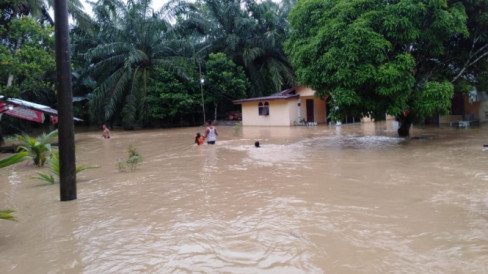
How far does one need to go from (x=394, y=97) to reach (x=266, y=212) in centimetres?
881

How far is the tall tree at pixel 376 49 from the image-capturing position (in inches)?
485

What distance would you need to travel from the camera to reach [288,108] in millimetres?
27359

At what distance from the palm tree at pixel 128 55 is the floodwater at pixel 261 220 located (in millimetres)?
21418

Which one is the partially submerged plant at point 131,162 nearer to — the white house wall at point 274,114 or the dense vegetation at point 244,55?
the dense vegetation at point 244,55

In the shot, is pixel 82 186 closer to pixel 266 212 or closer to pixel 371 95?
pixel 266 212

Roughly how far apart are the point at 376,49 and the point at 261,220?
894 centimetres

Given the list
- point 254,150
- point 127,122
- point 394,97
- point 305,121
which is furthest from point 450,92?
point 127,122

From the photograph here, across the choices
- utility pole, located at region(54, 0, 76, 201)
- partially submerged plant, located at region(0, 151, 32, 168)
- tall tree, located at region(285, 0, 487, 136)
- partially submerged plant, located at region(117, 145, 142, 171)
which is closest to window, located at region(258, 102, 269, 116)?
tall tree, located at region(285, 0, 487, 136)

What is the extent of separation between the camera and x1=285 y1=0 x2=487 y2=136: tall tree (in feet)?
40.4

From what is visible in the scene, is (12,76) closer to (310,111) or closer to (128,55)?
(128,55)

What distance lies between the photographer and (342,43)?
1274 centimetres

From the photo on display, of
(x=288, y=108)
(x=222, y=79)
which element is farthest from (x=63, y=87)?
(x=222, y=79)

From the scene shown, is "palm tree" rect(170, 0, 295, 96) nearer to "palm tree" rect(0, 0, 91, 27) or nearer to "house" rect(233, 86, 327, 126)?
"house" rect(233, 86, 327, 126)

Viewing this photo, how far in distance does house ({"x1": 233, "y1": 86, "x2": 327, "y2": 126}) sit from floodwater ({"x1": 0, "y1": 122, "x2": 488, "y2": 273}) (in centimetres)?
1720
